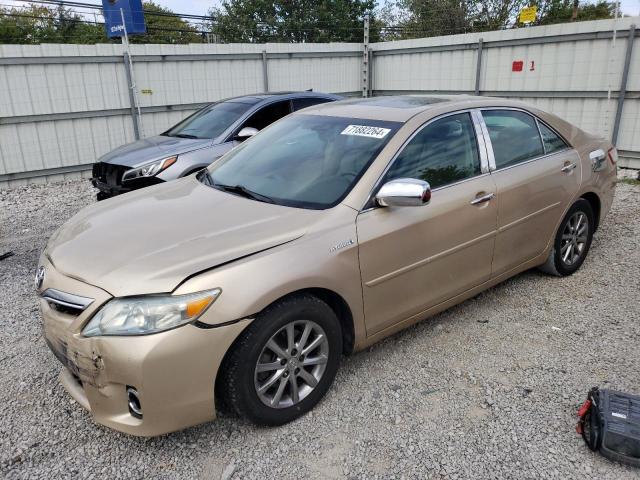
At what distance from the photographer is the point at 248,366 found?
247cm

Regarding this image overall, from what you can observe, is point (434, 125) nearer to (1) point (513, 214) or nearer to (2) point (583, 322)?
(1) point (513, 214)

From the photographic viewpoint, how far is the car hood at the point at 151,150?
6.34m

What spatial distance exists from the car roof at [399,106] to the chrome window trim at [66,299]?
209 centimetres

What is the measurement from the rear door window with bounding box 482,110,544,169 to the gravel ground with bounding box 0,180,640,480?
1173 millimetres

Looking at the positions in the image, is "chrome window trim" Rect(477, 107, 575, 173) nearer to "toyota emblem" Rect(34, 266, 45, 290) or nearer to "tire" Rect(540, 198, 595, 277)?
"tire" Rect(540, 198, 595, 277)

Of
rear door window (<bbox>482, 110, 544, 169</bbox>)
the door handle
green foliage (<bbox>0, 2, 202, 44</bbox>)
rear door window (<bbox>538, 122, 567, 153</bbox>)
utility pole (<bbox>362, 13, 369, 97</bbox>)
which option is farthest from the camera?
green foliage (<bbox>0, 2, 202, 44</bbox>)

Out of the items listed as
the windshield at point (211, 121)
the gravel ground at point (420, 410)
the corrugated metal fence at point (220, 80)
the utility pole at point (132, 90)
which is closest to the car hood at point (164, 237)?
the gravel ground at point (420, 410)

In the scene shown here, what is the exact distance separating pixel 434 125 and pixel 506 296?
1713 millimetres

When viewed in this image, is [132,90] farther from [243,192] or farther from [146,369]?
[146,369]

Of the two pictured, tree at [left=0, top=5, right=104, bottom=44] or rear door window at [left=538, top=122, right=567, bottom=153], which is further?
tree at [left=0, top=5, right=104, bottom=44]

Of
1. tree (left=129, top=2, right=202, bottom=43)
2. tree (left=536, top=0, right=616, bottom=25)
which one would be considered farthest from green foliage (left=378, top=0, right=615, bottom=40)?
tree (left=129, top=2, right=202, bottom=43)

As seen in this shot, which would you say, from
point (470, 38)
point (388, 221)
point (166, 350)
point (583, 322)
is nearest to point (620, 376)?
point (583, 322)

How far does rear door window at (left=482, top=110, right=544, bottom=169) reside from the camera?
374 centimetres

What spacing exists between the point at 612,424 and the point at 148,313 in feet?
7.48
